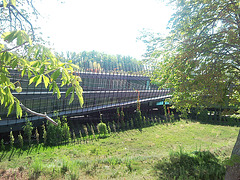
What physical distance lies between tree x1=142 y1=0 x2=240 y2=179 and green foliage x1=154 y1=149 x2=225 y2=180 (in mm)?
881

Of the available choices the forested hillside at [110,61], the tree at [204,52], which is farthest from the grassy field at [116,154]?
the forested hillside at [110,61]

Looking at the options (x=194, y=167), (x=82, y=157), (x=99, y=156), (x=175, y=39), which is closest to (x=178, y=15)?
(x=175, y=39)

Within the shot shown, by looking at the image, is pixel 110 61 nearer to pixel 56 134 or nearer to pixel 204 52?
pixel 56 134

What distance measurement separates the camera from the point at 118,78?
1638 centimetres

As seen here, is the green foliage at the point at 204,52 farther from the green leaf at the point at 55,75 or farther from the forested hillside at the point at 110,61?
the forested hillside at the point at 110,61

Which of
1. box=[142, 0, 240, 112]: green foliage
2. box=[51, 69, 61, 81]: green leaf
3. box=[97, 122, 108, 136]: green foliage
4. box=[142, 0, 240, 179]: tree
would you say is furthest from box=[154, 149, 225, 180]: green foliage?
box=[97, 122, 108, 136]: green foliage

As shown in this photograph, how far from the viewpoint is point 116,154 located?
8.47 m

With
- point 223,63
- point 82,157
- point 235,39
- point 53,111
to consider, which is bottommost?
point 82,157

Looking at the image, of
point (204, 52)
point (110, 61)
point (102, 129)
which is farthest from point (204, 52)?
point (110, 61)

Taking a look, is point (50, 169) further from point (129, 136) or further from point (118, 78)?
point (118, 78)

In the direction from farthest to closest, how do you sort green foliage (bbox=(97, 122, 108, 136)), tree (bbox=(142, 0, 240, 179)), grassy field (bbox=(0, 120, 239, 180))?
green foliage (bbox=(97, 122, 108, 136))
grassy field (bbox=(0, 120, 239, 180))
tree (bbox=(142, 0, 240, 179))

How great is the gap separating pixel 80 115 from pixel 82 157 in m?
5.96

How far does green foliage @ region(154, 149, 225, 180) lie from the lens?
5.54m

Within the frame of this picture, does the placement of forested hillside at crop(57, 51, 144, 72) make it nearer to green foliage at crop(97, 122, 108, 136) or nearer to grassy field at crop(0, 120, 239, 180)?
grassy field at crop(0, 120, 239, 180)
